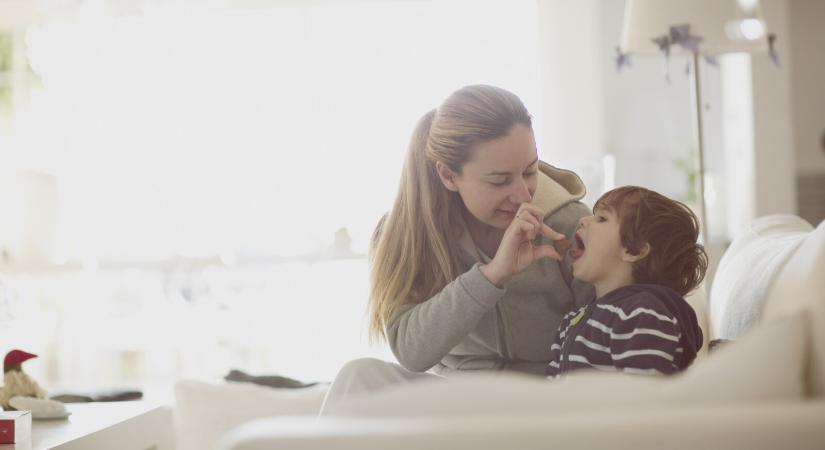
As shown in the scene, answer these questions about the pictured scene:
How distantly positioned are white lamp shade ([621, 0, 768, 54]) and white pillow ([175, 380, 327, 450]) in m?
1.79

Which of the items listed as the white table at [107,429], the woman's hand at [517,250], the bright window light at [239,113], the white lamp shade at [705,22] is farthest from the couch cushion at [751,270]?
the bright window light at [239,113]

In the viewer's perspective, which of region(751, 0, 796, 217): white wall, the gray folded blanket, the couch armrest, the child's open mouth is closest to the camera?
the couch armrest

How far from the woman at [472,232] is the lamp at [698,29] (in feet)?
4.29

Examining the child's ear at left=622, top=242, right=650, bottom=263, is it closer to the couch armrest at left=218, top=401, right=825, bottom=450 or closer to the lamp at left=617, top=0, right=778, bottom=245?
the couch armrest at left=218, top=401, right=825, bottom=450

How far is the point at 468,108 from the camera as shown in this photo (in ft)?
6.62

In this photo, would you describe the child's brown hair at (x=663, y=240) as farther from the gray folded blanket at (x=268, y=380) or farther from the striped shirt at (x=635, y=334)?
the gray folded blanket at (x=268, y=380)

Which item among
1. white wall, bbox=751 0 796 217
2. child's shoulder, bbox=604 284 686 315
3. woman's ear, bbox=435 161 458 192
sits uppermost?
white wall, bbox=751 0 796 217

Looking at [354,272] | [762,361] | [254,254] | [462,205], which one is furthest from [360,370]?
[254,254]

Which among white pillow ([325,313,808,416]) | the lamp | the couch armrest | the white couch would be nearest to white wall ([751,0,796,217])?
the lamp

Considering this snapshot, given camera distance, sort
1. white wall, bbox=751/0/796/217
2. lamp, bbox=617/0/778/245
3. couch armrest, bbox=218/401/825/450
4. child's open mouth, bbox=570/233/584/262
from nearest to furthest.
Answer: couch armrest, bbox=218/401/825/450 < child's open mouth, bbox=570/233/584/262 < lamp, bbox=617/0/778/245 < white wall, bbox=751/0/796/217

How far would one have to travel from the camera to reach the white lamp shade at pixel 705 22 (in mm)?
3299

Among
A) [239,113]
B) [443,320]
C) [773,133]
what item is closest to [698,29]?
[443,320]

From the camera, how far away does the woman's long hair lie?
199cm

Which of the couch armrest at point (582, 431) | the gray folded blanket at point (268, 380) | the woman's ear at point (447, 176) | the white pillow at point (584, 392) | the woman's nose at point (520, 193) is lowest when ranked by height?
the gray folded blanket at point (268, 380)
